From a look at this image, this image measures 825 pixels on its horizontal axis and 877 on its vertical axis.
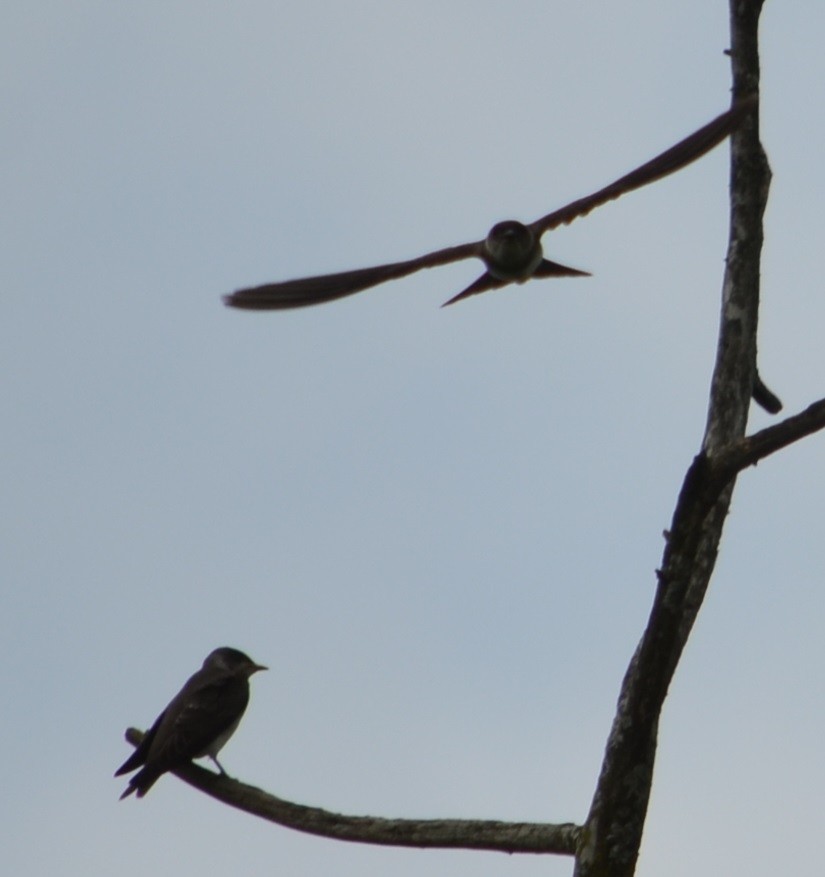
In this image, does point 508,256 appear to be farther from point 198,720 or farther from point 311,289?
point 198,720

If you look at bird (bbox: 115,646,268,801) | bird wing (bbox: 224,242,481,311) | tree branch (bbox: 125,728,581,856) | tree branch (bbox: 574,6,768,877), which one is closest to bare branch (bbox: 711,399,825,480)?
tree branch (bbox: 574,6,768,877)

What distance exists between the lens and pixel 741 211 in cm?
582

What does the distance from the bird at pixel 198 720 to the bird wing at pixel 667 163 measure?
3.06m

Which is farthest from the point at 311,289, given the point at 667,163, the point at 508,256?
the point at 667,163

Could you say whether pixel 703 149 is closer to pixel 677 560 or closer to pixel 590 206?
pixel 590 206

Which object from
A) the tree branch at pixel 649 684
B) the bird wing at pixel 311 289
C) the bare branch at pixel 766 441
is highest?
the bird wing at pixel 311 289

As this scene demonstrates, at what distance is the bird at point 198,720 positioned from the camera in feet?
24.1

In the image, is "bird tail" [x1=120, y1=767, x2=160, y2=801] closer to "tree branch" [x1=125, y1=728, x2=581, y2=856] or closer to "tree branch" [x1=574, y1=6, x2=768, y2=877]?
"tree branch" [x1=125, y1=728, x2=581, y2=856]

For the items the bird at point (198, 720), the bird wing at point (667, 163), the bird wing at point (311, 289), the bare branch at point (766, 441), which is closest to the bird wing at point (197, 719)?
the bird at point (198, 720)

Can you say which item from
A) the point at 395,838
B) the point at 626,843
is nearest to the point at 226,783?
the point at 395,838

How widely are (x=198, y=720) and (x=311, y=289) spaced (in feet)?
8.48

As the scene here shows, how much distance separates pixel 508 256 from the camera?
22.2ft

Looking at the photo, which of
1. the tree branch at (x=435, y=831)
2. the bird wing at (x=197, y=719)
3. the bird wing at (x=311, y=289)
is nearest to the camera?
the tree branch at (x=435, y=831)

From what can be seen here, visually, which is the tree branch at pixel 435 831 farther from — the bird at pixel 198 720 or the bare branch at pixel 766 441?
the bird at pixel 198 720
